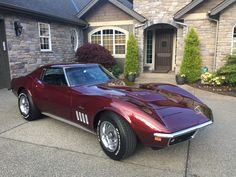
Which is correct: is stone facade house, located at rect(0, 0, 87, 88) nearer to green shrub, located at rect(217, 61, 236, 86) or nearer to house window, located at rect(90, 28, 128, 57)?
house window, located at rect(90, 28, 128, 57)

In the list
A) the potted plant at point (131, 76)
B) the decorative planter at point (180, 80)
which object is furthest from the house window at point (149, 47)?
the decorative planter at point (180, 80)

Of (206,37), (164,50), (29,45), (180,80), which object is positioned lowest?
(180,80)

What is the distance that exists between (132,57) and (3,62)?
6.28 m

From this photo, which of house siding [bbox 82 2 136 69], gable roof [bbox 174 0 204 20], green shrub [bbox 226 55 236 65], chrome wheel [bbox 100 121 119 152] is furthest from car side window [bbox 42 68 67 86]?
house siding [bbox 82 2 136 69]

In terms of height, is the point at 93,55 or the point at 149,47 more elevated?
the point at 149,47

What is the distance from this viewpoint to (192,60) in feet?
35.1

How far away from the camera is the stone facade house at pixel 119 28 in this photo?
9.49 m

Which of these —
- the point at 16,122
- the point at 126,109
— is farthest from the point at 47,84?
the point at 126,109

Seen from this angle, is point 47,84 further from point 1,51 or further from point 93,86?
point 1,51

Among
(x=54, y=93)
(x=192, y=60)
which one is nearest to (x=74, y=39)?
(x=192, y=60)

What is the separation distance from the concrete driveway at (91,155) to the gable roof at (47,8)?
5800 mm

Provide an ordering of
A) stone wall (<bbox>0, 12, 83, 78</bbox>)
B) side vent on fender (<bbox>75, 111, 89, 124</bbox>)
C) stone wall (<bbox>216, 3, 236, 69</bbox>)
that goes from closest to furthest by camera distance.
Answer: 1. side vent on fender (<bbox>75, 111, 89, 124</bbox>)
2. stone wall (<bbox>0, 12, 83, 78</bbox>)
3. stone wall (<bbox>216, 3, 236, 69</bbox>)

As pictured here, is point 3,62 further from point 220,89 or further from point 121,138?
point 220,89

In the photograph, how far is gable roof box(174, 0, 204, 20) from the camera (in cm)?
1069
